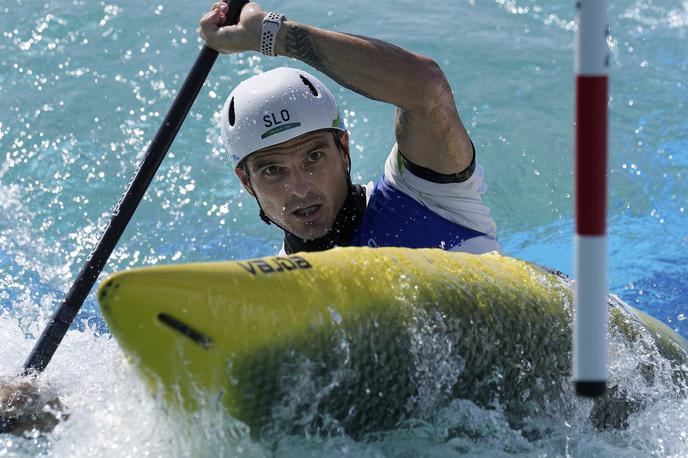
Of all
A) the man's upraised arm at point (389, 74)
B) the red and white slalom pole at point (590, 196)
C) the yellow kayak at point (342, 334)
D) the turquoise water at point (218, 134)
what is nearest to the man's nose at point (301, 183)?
the man's upraised arm at point (389, 74)

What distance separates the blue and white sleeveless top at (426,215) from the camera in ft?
11.8

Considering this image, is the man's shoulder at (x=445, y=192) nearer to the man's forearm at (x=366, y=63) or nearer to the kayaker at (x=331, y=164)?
the kayaker at (x=331, y=164)

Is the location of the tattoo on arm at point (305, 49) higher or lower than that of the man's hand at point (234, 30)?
lower

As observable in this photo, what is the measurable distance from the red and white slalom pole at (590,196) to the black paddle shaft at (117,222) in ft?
6.62

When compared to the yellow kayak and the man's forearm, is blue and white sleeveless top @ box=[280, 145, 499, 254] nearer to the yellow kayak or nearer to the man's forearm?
the man's forearm

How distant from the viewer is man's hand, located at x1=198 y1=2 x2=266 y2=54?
11.0 ft

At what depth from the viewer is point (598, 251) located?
188cm

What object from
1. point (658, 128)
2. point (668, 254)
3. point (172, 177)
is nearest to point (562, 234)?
point (668, 254)

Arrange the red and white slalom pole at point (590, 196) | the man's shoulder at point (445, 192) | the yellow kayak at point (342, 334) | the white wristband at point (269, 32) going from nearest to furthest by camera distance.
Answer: the red and white slalom pole at point (590, 196), the yellow kayak at point (342, 334), the white wristband at point (269, 32), the man's shoulder at point (445, 192)

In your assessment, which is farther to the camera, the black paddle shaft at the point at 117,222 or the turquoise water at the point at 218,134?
the turquoise water at the point at 218,134

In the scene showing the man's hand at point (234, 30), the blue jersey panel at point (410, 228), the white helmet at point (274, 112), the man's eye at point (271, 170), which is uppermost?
the man's hand at point (234, 30)

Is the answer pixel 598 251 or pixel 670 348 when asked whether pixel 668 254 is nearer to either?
pixel 670 348

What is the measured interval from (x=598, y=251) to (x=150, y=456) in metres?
1.18

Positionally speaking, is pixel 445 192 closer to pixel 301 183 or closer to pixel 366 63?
pixel 301 183
